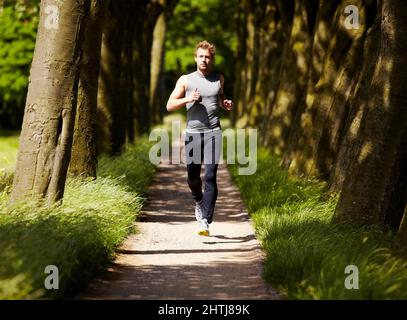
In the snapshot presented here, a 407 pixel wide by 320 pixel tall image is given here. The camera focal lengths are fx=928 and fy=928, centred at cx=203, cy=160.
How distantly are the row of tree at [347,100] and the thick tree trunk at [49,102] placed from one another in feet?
10.5

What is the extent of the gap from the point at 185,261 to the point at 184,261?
1 cm

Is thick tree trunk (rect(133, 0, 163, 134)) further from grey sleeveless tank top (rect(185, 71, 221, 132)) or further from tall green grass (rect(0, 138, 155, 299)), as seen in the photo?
grey sleeveless tank top (rect(185, 71, 221, 132))

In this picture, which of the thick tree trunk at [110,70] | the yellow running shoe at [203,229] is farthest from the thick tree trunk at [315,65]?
the yellow running shoe at [203,229]

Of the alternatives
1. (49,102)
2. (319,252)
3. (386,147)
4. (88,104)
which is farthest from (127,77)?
(319,252)

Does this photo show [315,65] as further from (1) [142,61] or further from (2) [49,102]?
(1) [142,61]

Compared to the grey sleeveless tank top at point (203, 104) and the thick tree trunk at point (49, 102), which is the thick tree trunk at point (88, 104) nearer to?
the grey sleeveless tank top at point (203, 104)

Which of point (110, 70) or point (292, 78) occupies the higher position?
point (292, 78)

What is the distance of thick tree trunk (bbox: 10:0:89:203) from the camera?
10008mm

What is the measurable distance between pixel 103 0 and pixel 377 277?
24.2 feet

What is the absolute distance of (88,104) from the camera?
13.1 metres

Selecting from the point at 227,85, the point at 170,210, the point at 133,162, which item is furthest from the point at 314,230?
the point at 227,85

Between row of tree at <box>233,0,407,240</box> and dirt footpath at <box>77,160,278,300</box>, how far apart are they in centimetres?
142

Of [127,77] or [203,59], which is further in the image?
[127,77]

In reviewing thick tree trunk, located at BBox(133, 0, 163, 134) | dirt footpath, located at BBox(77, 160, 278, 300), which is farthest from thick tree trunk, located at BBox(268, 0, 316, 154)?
thick tree trunk, located at BBox(133, 0, 163, 134)
